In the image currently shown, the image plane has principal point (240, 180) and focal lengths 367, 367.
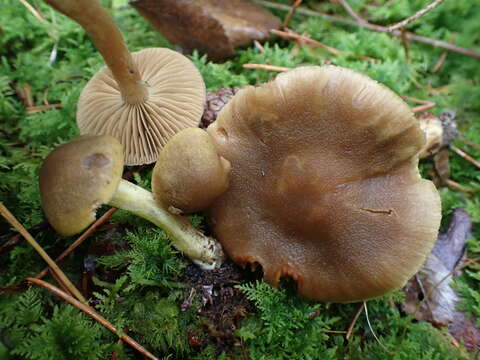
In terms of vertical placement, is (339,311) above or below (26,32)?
below

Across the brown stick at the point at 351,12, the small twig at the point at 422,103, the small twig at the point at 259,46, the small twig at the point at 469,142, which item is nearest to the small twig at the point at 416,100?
the small twig at the point at 422,103

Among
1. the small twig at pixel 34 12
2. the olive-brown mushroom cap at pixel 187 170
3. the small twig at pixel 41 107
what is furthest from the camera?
the small twig at pixel 34 12

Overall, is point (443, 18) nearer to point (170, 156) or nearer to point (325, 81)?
point (325, 81)

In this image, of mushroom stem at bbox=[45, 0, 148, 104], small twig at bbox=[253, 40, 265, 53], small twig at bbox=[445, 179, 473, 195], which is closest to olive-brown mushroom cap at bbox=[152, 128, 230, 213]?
mushroom stem at bbox=[45, 0, 148, 104]

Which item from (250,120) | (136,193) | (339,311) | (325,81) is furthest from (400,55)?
(136,193)

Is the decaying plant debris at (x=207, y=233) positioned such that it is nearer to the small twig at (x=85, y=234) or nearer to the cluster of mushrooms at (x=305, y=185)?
the small twig at (x=85, y=234)

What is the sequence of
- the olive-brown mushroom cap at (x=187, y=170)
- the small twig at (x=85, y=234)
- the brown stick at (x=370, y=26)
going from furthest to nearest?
the brown stick at (x=370, y=26) < the small twig at (x=85, y=234) < the olive-brown mushroom cap at (x=187, y=170)

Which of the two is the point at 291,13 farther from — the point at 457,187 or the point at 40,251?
the point at 40,251

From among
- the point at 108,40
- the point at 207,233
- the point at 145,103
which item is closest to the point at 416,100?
the point at 207,233
